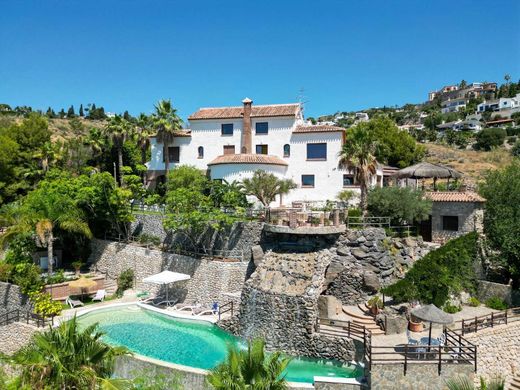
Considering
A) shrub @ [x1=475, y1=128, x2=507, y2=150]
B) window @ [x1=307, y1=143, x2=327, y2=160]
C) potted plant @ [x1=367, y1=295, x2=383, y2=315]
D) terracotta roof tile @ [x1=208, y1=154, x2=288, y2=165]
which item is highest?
shrub @ [x1=475, y1=128, x2=507, y2=150]

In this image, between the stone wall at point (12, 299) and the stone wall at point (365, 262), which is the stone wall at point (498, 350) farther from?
the stone wall at point (12, 299)

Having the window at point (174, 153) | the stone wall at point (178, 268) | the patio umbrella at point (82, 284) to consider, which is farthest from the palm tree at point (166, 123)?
the patio umbrella at point (82, 284)

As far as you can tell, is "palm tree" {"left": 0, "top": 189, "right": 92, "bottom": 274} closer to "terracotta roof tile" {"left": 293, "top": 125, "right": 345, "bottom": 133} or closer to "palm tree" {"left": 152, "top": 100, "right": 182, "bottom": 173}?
"palm tree" {"left": 152, "top": 100, "right": 182, "bottom": 173}

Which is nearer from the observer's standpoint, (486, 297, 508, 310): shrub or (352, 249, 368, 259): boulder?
(486, 297, 508, 310): shrub

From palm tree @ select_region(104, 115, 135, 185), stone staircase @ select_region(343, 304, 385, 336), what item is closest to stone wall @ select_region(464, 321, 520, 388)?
stone staircase @ select_region(343, 304, 385, 336)

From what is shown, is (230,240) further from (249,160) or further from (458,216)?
(458,216)

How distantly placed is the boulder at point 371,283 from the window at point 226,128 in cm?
2128

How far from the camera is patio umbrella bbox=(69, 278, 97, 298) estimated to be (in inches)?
1065

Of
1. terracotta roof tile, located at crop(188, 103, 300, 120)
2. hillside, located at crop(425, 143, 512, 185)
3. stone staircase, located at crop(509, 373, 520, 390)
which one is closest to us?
stone staircase, located at crop(509, 373, 520, 390)

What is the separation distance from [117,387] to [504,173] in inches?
1041

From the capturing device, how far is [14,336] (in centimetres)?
2323

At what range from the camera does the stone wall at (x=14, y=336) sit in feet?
73.9

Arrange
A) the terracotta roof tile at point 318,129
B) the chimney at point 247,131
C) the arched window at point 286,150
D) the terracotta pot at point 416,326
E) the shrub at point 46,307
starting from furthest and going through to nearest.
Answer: the chimney at point 247,131, the arched window at point 286,150, the terracotta roof tile at point 318,129, the shrub at point 46,307, the terracotta pot at point 416,326

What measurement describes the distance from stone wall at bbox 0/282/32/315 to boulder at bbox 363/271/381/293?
21974 millimetres
